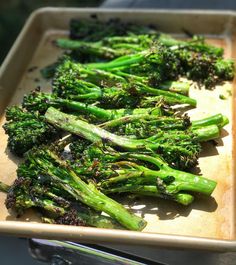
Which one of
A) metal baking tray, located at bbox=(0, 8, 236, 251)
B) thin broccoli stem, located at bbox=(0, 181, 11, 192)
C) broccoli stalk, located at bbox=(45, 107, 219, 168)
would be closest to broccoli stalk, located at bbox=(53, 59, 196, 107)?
metal baking tray, located at bbox=(0, 8, 236, 251)

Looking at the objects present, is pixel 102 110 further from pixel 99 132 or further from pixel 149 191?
pixel 149 191

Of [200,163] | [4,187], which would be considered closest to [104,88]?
[200,163]

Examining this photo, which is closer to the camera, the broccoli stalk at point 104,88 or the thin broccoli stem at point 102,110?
the thin broccoli stem at point 102,110

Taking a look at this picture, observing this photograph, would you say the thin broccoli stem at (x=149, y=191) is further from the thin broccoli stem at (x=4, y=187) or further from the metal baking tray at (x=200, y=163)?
the thin broccoli stem at (x=4, y=187)

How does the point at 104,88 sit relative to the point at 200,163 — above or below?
above

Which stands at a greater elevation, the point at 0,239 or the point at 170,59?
the point at 170,59

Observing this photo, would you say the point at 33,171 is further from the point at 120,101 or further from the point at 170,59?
the point at 170,59

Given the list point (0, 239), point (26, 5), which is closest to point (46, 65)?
point (0, 239)

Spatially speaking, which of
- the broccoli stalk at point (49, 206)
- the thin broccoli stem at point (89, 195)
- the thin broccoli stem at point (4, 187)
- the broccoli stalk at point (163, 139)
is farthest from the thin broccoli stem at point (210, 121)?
the thin broccoli stem at point (4, 187)
